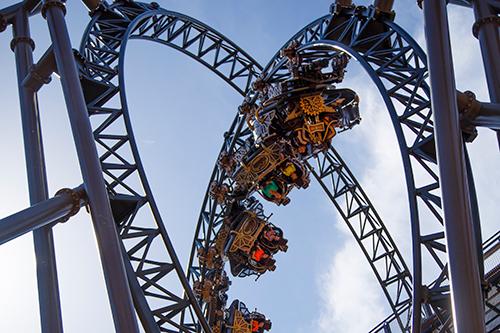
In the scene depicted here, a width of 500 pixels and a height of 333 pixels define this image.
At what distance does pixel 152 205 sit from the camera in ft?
34.9

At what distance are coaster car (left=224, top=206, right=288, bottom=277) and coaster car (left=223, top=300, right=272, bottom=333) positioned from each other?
0.82 metres

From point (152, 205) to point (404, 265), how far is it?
29.0 feet

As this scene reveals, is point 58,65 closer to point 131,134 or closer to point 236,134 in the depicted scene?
point 131,134

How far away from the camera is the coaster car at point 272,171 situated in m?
14.7

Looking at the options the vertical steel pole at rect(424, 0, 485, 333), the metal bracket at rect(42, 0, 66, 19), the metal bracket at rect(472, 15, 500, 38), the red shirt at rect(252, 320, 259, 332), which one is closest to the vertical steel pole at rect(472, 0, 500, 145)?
the metal bracket at rect(472, 15, 500, 38)

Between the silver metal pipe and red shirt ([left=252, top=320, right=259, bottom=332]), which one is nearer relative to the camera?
the silver metal pipe

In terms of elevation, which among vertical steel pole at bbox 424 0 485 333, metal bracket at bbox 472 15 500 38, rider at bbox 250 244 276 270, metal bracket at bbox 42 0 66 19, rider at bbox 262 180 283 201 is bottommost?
vertical steel pole at bbox 424 0 485 333

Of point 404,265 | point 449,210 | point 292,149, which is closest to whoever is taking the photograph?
point 449,210

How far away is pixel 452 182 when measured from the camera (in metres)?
6.57

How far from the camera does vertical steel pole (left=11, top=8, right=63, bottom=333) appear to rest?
7547mm

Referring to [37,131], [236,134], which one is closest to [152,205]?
[37,131]

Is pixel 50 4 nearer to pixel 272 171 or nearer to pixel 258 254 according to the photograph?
pixel 272 171

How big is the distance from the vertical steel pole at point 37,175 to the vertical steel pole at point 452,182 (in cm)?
383

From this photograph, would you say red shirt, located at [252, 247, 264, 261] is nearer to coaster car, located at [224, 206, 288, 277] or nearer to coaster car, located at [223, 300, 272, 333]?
coaster car, located at [224, 206, 288, 277]
